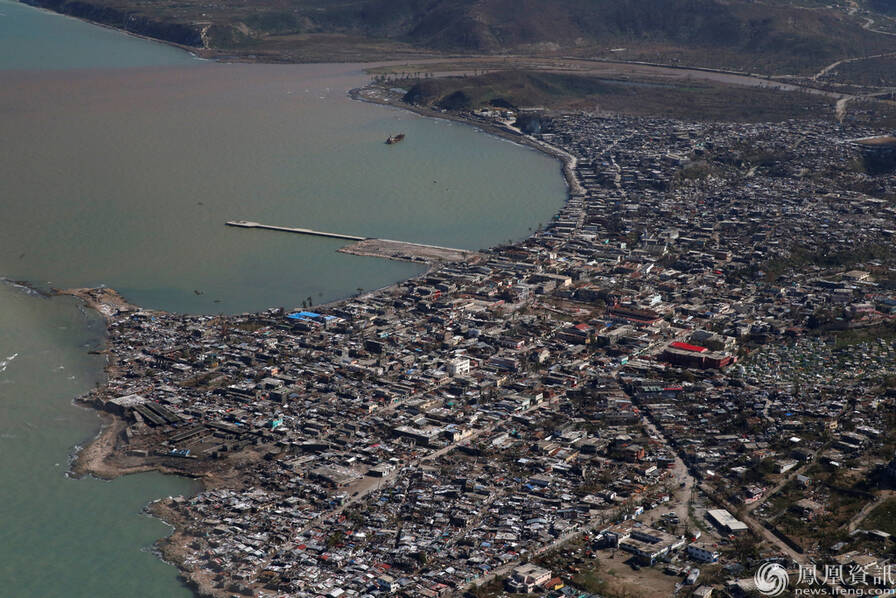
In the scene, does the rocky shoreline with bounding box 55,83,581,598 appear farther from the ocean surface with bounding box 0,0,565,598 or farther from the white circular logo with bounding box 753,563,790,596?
the white circular logo with bounding box 753,563,790,596

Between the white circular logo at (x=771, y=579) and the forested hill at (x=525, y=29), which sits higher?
the forested hill at (x=525, y=29)

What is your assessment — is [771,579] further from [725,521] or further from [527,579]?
[527,579]

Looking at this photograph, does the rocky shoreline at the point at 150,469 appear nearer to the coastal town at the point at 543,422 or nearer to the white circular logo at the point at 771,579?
the coastal town at the point at 543,422

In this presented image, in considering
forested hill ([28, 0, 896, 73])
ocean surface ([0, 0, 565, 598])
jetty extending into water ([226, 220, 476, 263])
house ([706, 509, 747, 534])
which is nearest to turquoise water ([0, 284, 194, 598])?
ocean surface ([0, 0, 565, 598])

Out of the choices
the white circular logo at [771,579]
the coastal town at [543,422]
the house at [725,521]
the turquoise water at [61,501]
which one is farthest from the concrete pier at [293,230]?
the white circular logo at [771,579]

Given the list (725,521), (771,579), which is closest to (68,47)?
(725,521)

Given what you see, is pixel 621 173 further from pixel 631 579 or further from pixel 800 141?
pixel 631 579
